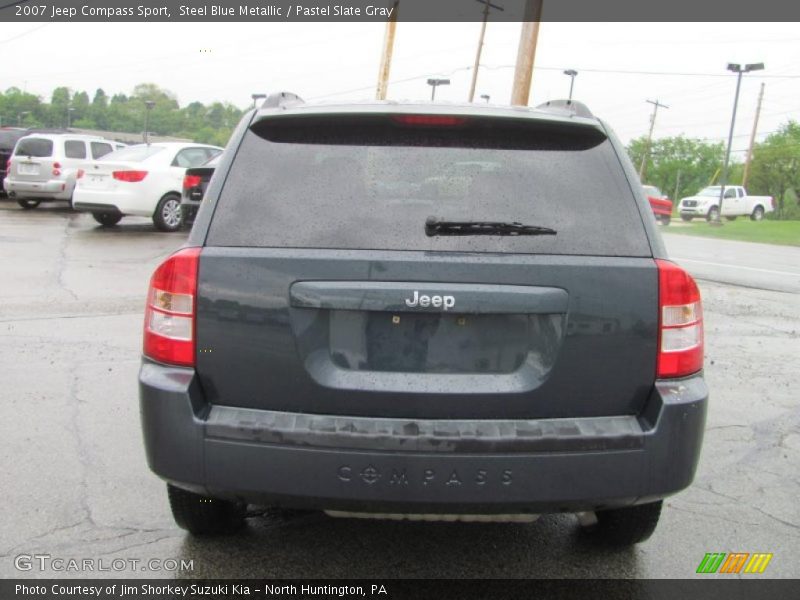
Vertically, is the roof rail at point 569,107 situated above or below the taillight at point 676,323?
above

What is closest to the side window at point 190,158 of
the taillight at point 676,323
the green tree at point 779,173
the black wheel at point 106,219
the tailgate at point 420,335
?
the black wheel at point 106,219

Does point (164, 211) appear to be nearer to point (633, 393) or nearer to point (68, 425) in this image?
point (68, 425)


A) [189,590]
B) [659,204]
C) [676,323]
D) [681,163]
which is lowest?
[189,590]

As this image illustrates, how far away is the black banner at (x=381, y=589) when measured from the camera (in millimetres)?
2908

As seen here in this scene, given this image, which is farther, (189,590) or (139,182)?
(139,182)

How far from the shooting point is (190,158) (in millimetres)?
15719

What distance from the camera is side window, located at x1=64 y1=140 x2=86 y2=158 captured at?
19.0 meters

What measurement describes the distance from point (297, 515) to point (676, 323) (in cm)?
190

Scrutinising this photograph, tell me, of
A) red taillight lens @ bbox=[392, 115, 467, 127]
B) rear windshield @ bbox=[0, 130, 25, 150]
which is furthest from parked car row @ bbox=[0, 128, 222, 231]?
red taillight lens @ bbox=[392, 115, 467, 127]

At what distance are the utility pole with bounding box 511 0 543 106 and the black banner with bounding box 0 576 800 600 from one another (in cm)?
1533

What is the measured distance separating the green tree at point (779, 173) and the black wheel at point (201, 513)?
253ft

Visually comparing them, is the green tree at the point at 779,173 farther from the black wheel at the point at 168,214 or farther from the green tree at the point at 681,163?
the black wheel at the point at 168,214

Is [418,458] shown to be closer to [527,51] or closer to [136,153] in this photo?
[136,153]

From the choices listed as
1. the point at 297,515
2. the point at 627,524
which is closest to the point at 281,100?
the point at 297,515
